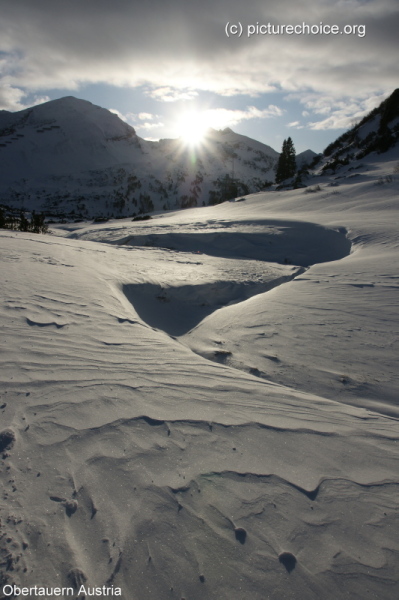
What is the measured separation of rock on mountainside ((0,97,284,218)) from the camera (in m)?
52.9

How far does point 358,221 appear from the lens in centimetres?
Result: 917

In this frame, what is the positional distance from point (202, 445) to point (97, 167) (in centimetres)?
7723

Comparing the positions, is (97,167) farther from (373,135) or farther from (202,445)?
(202,445)

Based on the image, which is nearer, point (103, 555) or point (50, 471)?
point (103, 555)

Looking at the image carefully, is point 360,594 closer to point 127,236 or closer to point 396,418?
point 396,418

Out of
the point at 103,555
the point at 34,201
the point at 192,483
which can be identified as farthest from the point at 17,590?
the point at 34,201

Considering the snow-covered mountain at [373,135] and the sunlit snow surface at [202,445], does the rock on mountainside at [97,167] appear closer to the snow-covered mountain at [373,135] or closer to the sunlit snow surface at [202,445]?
the snow-covered mountain at [373,135]

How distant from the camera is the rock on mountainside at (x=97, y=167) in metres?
52.9

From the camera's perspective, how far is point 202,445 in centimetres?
203

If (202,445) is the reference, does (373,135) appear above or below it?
above

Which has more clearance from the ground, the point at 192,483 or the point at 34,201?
the point at 34,201

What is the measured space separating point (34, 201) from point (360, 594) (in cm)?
6020

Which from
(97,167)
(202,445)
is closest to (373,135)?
(202,445)

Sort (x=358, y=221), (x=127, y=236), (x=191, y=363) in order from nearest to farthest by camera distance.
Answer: (x=191, y=363) → (x=358, y=221) → (x=127, y=236)
